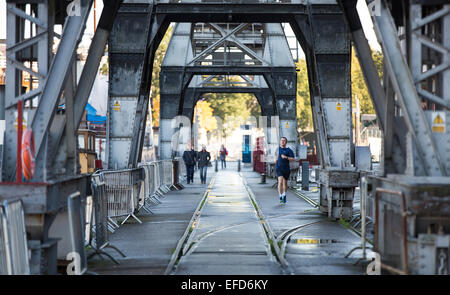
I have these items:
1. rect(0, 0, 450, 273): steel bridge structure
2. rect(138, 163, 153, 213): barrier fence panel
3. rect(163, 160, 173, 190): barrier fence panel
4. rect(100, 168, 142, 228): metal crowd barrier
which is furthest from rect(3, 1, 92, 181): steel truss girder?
rect(163, 160, 173, 190): barrier fence panel

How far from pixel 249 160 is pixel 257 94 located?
20.7 metres

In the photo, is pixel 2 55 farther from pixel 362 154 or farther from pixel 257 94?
pixel 362 154

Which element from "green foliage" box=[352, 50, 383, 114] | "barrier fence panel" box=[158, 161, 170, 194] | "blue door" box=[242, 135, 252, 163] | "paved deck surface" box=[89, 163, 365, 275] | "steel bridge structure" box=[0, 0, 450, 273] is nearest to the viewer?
"steel bridge structure" box=[0, 0, 450, 273]

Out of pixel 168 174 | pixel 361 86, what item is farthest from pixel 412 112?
pixel 361 86

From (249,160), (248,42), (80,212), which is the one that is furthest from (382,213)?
(249,160)

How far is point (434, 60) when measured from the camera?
10.3 meters

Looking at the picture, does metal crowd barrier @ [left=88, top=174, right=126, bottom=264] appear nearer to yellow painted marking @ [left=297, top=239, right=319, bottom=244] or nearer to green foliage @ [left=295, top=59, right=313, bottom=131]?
yellow painted marking @ [left=297, top=239, right=319, bottom=244]

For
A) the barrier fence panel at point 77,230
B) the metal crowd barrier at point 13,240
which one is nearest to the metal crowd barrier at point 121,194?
the barrier fence panel at point 77,230

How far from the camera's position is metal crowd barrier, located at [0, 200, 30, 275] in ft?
23.8

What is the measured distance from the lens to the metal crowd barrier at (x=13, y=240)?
285 inches

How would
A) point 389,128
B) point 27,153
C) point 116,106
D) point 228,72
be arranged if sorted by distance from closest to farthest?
point 27,153, point 389,128, point 116,106, point 228,72

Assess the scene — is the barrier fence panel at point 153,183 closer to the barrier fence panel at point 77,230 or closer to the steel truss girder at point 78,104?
the steel truss girder at point 78,104

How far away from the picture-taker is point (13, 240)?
7473 millimetres

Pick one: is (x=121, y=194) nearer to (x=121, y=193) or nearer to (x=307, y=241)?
(x=121, y=193)
